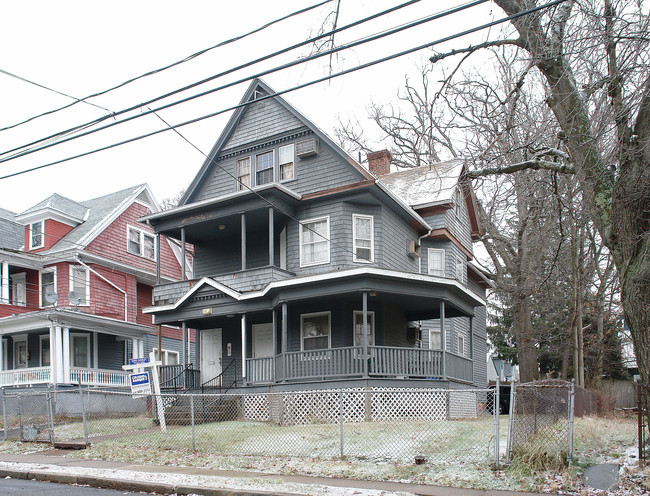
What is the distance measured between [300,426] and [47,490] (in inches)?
258

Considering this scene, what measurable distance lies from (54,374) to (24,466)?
1367 cm

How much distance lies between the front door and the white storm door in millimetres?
1547

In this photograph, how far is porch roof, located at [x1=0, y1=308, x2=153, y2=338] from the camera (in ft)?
81.5

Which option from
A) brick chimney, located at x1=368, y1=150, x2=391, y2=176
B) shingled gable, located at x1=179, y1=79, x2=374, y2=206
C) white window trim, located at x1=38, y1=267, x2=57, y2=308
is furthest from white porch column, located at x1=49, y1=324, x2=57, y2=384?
brick chimney, located at x1=368, y1=150, x2=391, y2=176

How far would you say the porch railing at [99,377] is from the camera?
2573 centimetres

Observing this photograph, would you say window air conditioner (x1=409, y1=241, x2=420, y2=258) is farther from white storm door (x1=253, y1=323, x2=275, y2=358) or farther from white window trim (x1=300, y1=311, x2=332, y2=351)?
white storm door (x1=253, y1=323, x2=275, y2=358)

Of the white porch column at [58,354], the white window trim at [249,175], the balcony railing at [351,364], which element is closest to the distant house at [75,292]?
the white porch column at [58,354]

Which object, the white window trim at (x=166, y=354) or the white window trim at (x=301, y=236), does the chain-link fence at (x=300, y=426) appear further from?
the white window trim at (x=166, y=354)

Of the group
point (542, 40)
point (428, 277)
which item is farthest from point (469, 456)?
point (428, 277)

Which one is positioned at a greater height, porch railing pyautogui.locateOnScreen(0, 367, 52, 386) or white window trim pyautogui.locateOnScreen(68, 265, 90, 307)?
white window trim pyautogui.locateOnScreen(68, 265, 90, 307)

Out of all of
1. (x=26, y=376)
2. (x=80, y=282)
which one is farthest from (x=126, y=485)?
(x=80, y=282)

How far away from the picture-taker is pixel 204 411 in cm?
1853

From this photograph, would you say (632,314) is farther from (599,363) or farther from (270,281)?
(599,363)

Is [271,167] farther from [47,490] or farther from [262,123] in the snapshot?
[47,490]
